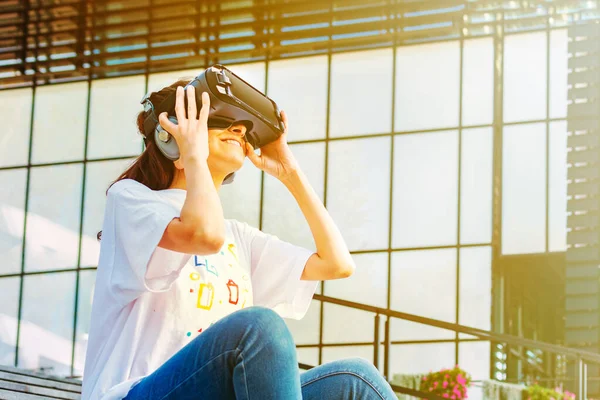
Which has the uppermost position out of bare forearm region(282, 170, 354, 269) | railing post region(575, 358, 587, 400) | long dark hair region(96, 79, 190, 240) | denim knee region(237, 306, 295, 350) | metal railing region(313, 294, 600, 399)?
long dark hair region(96, 79, 190, 240)

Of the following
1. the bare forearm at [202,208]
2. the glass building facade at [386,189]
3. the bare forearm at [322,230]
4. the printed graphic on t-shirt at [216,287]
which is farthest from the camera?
the glass building facade at [386,189]

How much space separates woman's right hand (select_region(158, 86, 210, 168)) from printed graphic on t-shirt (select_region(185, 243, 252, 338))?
21cm

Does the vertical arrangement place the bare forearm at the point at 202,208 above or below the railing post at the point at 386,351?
above

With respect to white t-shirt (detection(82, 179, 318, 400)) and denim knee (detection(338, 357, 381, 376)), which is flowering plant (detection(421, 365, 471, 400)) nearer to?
denim knee (detection(338, 357, 381, 376))

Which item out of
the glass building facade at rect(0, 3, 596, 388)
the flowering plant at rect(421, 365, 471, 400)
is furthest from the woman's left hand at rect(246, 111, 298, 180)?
the glass building facade at rect(0, 3, 596, 388)

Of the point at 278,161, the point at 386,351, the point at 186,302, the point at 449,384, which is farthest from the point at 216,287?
the point at 449,384

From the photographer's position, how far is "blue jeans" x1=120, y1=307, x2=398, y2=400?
1.80 m

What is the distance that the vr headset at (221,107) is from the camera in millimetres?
2152

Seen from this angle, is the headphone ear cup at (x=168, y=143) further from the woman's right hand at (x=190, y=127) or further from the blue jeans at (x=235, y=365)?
the blue jeans at (x=235, y=365)

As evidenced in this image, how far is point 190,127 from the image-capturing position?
2.08m

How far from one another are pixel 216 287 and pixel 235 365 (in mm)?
300

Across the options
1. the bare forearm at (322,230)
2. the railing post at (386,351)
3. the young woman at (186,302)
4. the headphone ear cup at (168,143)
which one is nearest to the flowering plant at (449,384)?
the railing post at (386,351)

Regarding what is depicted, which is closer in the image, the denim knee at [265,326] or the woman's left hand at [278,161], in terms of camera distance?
the denim knee at [265,326]

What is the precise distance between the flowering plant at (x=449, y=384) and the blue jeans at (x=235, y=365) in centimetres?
651
